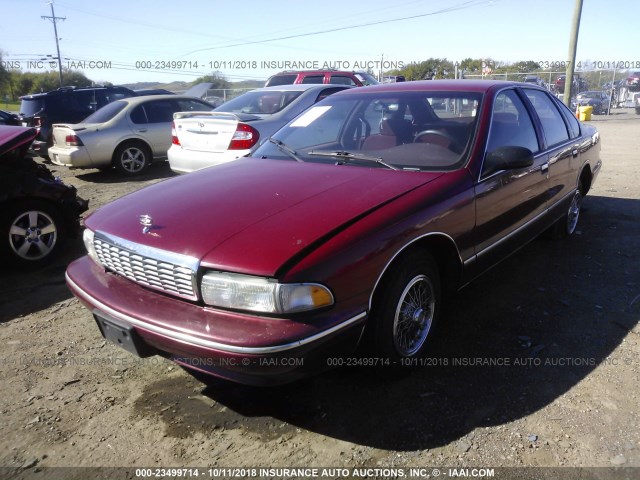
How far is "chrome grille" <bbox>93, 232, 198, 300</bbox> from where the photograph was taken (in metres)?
2.26

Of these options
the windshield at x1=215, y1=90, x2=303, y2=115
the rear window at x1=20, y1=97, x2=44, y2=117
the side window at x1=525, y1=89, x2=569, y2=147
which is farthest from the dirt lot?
the rear window at x1=20, y1=97, x2=44, y2=117

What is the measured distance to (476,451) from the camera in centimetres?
230

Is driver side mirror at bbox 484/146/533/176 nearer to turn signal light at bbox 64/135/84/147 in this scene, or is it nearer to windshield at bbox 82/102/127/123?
turn signal light at bbox 64/135/84/147

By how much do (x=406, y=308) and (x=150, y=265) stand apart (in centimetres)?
138

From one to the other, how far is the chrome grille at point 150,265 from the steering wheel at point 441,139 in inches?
72.8

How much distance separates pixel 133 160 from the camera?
30.8 feet

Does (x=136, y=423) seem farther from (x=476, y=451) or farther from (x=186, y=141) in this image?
(x=186, y=141)

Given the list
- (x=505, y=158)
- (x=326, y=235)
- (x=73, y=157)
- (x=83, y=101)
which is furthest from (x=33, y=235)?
(x=83, y=101)

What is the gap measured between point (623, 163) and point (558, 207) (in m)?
6.91

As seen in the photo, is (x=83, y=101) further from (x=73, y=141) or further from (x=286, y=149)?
(x=286, y=149)

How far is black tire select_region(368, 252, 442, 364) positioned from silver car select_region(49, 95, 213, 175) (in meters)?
7.77

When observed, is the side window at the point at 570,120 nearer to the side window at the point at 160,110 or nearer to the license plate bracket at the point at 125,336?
the license plate bracket at the point at 125,336

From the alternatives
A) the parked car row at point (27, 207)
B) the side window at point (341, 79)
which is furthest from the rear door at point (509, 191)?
the side window at point (341, 79)

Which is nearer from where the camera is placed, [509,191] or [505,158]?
[505,158]
